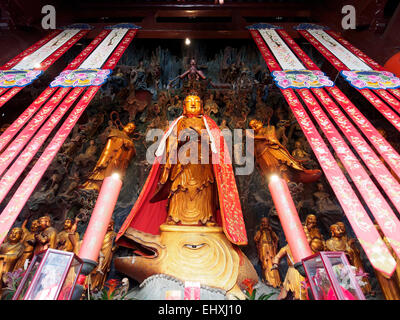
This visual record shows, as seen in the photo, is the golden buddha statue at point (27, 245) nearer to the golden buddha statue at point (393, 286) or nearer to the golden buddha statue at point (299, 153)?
the golden buddha statue at point (393, 286)

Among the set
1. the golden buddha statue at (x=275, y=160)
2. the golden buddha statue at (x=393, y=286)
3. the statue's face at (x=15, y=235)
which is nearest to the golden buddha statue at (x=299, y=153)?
the golden buddha statue at (x=275, y=160)

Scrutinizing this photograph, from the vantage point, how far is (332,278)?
6.19 ft

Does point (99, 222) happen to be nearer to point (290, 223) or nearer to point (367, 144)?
point (290, 223)

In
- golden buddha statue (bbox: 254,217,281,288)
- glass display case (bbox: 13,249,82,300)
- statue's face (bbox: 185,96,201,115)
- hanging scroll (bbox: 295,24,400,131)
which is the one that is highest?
hanging scroll (bbox: 295,24,400,131)

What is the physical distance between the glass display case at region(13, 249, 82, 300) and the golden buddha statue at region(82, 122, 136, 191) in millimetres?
3117

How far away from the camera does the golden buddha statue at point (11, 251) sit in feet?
12.2

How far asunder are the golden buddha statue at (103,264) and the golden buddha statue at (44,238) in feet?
2.12

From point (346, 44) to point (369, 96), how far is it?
236 centimetres

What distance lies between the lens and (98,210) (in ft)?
8.90

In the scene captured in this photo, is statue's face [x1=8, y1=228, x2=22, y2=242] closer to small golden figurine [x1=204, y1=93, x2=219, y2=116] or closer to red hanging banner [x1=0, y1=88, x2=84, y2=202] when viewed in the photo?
red hanging banner [x1=0, y1=88, x2=84, y2=202]

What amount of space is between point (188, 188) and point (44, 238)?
2062 mm

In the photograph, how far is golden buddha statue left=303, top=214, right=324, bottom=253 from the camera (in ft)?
12.6

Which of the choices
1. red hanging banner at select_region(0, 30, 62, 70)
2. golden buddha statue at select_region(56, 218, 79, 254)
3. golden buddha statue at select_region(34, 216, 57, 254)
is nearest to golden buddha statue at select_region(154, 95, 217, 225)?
golden buddha statue at select_region(56, 218, 79, 254)

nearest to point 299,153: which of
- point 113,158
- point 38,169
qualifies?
point 113,158
